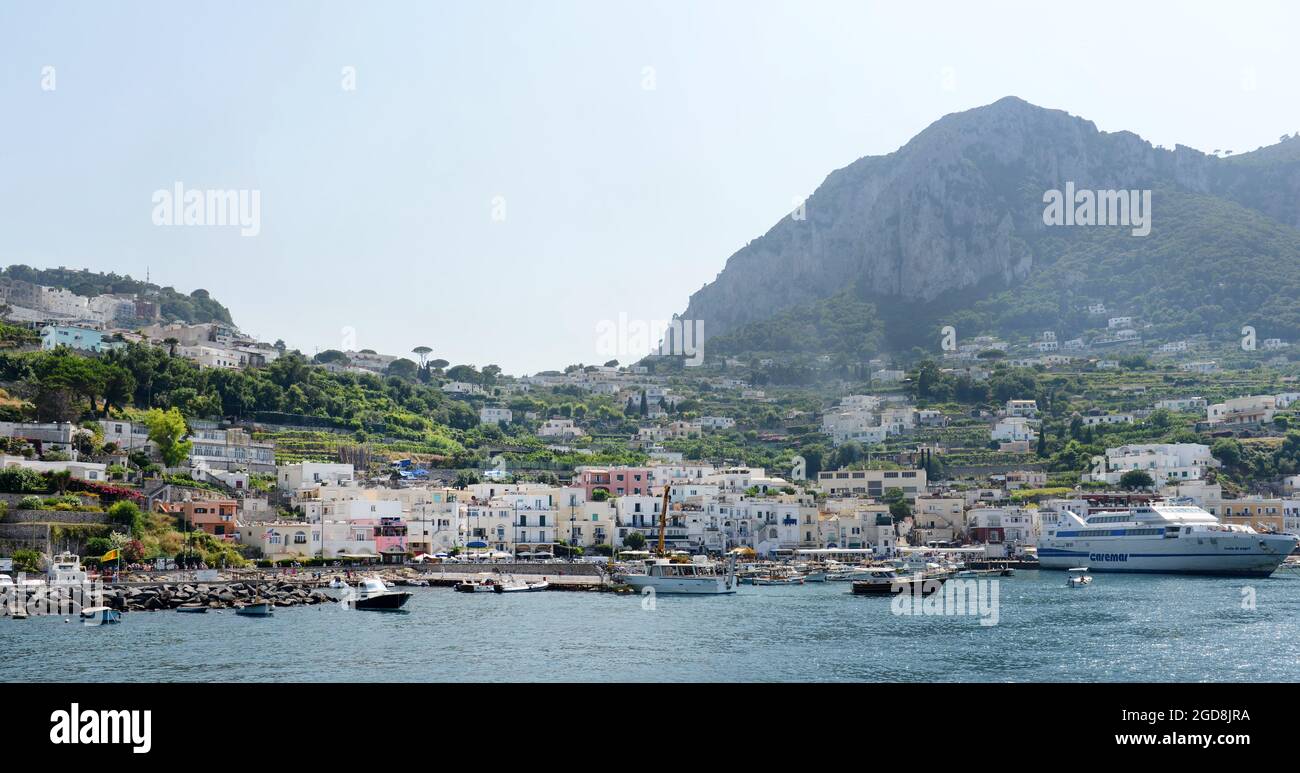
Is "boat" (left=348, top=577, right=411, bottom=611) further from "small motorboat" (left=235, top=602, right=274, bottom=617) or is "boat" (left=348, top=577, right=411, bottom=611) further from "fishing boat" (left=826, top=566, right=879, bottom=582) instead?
"fishing boat" (left=826, top=566, right=879, bottom=582)

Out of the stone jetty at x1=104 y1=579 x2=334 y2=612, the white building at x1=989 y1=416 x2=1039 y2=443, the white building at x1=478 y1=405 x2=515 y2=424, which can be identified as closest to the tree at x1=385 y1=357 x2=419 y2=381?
the white building at x1=478 y1=405 x2=515 y2=424

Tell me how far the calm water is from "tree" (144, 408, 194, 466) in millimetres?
23554

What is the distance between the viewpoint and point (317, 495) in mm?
71250

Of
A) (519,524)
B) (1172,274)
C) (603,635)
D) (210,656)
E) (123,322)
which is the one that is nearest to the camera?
(210,656)

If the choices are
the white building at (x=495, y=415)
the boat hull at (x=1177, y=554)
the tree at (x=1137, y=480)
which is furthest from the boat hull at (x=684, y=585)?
the white building at (x=495, y=415)

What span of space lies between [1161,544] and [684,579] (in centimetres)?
3379

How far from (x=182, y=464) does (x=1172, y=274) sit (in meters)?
148

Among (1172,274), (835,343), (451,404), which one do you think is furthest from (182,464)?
(1172,274)

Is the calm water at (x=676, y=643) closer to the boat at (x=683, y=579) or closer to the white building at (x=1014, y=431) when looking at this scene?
the boat at (x=683, y=579)

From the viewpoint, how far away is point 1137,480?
9438cm

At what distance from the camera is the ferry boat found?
71.2m

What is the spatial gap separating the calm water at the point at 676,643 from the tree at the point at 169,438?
927 inches

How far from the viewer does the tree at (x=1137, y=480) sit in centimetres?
9425
